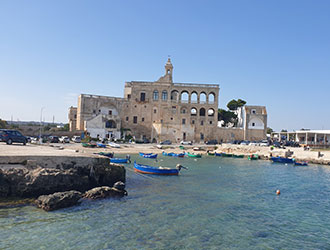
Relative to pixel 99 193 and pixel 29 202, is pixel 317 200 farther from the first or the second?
pixel 29 202

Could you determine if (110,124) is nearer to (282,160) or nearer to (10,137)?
(282,160)

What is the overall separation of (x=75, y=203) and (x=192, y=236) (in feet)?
19.7

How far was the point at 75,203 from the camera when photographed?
13195 millimetres

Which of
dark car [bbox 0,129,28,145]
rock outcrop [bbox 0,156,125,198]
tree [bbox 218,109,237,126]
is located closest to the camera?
rock outcrop [bbox 0,156,125,198]

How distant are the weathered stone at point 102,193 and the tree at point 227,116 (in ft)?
196

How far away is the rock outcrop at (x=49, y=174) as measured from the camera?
1353cm

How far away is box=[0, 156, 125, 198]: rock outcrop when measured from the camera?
1353 cm

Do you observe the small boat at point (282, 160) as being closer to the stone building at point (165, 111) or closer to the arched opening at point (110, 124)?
the stone building at point (165, 111)

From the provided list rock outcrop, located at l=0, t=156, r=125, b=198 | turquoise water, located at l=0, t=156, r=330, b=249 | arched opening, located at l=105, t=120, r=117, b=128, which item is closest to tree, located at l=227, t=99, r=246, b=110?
arched opening, located at l=105, t=120, r=117, b=128

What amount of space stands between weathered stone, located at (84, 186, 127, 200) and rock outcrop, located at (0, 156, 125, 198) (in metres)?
1.08

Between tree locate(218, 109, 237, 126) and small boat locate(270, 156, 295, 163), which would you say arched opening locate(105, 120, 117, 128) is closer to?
tree locate(218, 109, 237, 126)

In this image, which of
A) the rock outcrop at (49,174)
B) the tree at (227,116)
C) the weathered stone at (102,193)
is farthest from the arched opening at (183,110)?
the weathered stone at (102,193)

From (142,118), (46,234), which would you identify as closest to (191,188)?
(46,234)

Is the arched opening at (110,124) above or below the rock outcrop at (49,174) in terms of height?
above
